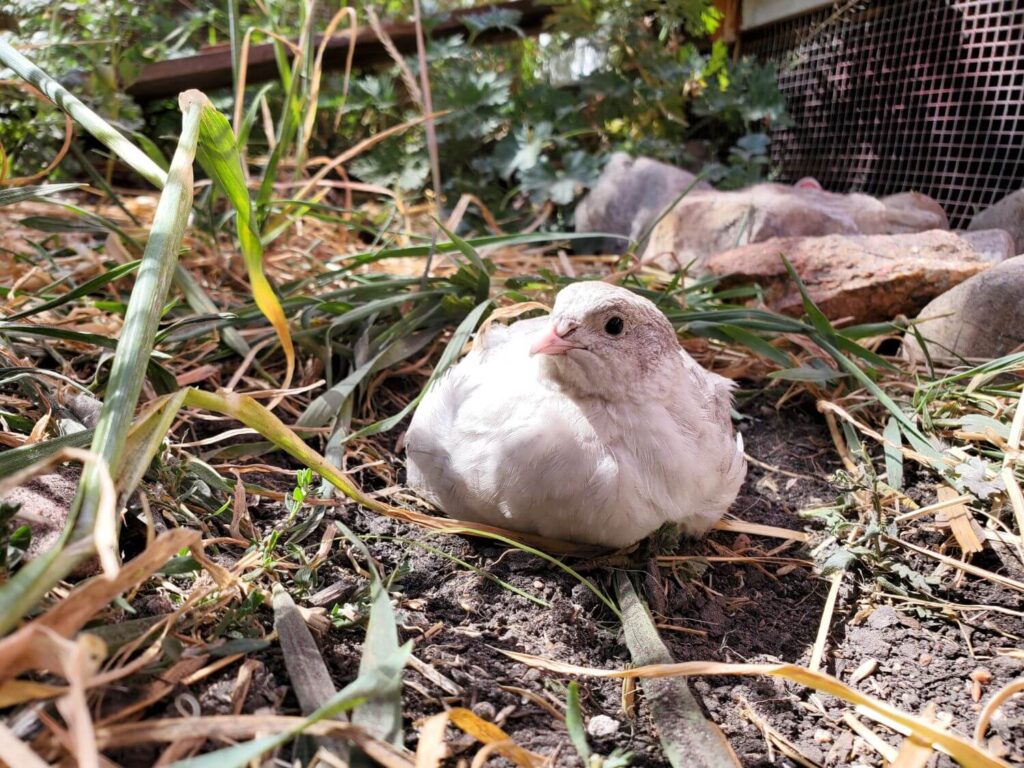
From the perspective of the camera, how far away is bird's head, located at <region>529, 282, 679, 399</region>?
1.87m

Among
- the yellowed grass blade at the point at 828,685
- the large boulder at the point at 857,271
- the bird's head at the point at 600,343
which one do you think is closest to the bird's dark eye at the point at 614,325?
the bird's head at the point at 600,343

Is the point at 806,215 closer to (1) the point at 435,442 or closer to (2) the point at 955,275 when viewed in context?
(2) the point at 955,275

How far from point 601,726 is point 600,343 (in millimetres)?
867

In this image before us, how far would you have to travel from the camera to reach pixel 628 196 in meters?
4.14

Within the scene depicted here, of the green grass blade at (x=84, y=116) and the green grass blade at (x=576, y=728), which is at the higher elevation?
the green grass blade at (x=84, y=116)

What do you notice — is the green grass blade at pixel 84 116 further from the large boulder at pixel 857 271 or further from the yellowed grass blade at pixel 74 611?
the large boulder at pixel 857 271

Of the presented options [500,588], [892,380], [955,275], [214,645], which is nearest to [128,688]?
[214,645]

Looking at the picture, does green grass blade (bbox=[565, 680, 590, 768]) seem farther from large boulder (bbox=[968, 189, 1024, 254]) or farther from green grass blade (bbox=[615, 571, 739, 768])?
large boulder (bbox=[968, 189, 1024, 254])

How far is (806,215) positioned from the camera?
3.71 meters

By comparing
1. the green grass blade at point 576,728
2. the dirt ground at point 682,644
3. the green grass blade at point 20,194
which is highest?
the green grass blade at point 20,194

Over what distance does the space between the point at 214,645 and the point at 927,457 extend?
6.27 feet

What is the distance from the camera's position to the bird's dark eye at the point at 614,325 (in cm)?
192

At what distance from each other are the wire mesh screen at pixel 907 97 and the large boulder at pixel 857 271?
2.80 feet

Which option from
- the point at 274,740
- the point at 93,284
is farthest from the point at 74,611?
the point at 93,284
